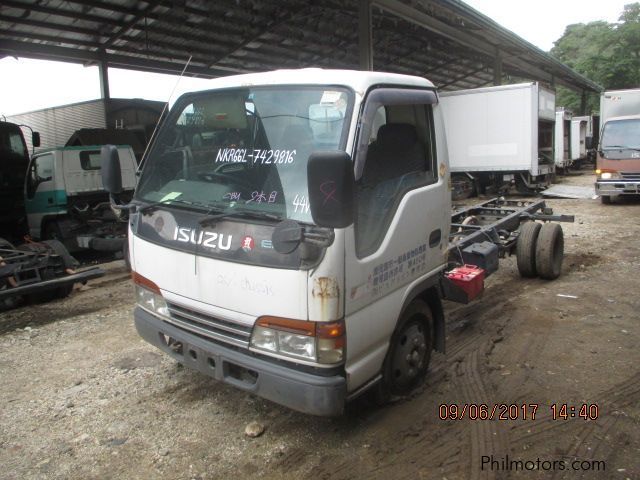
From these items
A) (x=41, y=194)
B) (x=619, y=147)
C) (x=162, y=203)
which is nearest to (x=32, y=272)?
(x=41, y=194)

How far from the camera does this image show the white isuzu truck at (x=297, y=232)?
2.62 metres

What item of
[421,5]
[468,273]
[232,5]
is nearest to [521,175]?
[421,5]

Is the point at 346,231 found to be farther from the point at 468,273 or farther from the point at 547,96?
the point at 547,96

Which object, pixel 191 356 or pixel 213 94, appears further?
pixel 213 94

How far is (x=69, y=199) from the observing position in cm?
915

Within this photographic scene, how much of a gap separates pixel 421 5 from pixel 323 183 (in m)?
11.8

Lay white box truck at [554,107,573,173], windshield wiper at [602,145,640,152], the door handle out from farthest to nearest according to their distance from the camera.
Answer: white box truck at [554,107,573,173], windshield wiper at [602,145,640,152], the door handle

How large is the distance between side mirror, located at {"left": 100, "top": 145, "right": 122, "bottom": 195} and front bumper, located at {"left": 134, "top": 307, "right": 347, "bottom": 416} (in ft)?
3.59

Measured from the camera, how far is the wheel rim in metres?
3.38

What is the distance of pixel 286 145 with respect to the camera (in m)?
2.94

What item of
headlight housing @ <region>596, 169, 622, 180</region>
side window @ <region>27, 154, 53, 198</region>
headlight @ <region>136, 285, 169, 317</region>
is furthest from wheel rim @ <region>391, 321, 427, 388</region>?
headlight housing @ <region>596, 169, 622, 180</region>

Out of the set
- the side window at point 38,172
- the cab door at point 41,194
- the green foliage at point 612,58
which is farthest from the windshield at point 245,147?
the green foliage at point 612,58

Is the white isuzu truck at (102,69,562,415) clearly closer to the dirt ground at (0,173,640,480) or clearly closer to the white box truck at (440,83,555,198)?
the dirt ground at (0,173,640,480)

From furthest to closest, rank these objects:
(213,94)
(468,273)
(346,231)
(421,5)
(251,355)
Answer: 1. (421,5)
2. (468,273)
3. (213,94)
4. (251,355)
5. (346,231)
